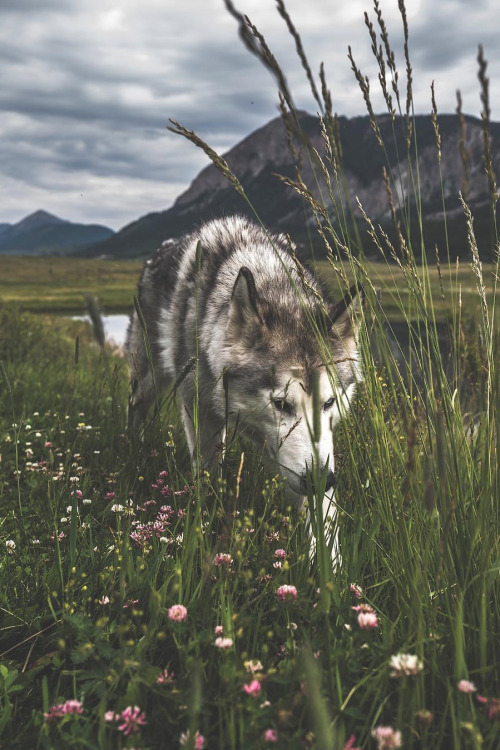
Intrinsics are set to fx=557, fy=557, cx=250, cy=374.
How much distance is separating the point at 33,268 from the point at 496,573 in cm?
12438

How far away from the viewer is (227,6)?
1.83 metres

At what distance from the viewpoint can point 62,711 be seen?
1.56m

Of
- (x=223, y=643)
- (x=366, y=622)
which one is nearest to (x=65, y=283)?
(x=223, y=643)

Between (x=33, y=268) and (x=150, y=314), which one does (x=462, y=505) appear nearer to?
(x=150, y=314)

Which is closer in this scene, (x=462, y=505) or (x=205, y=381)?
(x=462, y=505)

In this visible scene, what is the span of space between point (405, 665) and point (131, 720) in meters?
0.75

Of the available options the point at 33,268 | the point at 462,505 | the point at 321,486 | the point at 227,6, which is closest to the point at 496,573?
the point at 462,505

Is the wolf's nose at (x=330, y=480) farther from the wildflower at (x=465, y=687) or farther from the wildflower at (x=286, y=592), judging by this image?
the wildflower at (x=465, y=687)

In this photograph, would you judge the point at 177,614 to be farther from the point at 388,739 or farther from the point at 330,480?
the point at 330,480

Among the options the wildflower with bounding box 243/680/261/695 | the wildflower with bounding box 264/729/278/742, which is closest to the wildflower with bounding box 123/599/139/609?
the wildflower with bounding box 243/680/261/695

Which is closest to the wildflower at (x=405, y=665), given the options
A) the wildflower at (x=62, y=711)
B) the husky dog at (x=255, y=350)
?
the wildflower at (x=62, y=711)

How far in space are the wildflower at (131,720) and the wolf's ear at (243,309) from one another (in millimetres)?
2444

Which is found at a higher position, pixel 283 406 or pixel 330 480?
pixel 283 406

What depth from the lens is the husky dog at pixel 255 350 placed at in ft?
10.4
